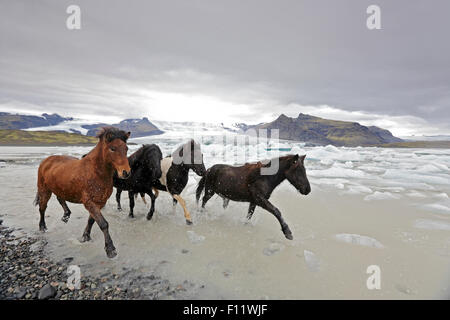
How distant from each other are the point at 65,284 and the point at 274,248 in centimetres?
376

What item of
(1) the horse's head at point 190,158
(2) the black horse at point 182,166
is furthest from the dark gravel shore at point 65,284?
(1) the horse's head at point 190,158

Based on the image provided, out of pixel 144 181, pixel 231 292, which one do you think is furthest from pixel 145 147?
pixel 231 292

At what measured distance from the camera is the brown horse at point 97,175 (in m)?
3.74

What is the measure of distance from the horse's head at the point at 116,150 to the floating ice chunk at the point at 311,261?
12.1ft

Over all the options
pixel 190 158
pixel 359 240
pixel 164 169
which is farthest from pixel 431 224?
pixel 164 169

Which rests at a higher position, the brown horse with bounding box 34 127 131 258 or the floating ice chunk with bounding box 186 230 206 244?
the brown horse with bounding box 34 127 131 258

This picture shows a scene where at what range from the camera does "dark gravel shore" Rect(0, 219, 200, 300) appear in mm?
2973

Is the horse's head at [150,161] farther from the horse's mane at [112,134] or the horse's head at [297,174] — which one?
the horse's head at [297,174]

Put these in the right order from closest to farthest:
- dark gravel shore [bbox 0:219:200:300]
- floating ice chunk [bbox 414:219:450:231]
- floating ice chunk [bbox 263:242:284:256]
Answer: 1. dark gravel shore [bbox 0:219:200:300]
2. floating ice chunk [bbox 263:242:284:256]
3. floating ice chunk [bbox 414:219:450:231]

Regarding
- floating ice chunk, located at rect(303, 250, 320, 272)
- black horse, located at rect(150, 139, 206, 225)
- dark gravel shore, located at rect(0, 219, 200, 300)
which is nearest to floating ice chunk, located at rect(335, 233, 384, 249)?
floating ice chunk, located at rect(303, 250, 320, 272)

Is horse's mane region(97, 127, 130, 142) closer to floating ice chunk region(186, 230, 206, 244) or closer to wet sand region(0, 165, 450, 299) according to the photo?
wet sand region(0, 165, 450, 299)

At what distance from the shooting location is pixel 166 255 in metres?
4.12

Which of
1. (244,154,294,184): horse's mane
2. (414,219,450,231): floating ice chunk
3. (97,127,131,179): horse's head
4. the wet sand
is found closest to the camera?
the wet sand
